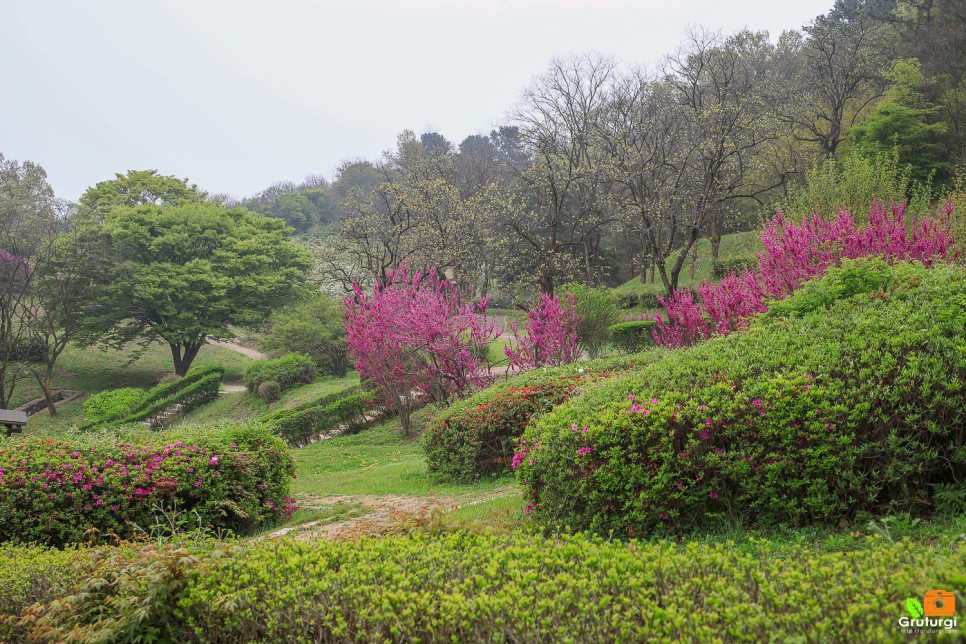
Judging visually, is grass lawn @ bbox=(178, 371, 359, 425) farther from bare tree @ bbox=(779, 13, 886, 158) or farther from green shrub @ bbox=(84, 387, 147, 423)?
bare tree @ bbox=(779, 13, 886, 158)

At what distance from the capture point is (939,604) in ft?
6.38

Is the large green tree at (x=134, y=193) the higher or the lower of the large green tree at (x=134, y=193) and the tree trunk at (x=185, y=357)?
the higher

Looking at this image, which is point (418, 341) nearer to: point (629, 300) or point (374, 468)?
point (374, 468)

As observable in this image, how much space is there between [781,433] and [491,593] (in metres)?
2.17

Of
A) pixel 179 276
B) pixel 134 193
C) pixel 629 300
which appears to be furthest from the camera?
pixel 134 193

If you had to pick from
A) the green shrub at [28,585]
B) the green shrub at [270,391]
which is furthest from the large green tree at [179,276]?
the green shrub at [28,585]

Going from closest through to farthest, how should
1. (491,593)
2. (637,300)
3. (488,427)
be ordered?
(491,593)
(488,427)
(637,300)

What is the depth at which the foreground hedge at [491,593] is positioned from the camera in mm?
2164

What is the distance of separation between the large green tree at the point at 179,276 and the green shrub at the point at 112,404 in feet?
11.6

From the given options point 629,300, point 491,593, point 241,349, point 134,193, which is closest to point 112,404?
point 241,349

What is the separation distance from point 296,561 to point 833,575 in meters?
2.32

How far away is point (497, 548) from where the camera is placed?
307 cm

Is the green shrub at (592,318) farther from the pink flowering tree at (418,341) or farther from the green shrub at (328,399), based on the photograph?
the green shrub at (328,399)

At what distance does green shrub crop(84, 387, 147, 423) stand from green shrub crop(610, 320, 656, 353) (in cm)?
1682
